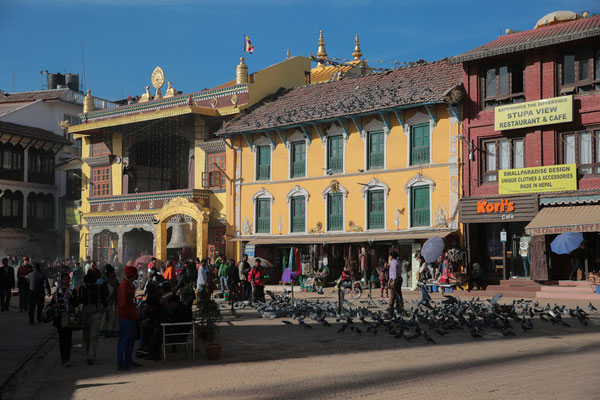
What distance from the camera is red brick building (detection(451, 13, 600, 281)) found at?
2611cm

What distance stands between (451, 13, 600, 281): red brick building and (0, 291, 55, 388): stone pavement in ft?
56.1

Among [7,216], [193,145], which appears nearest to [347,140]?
[193,145]

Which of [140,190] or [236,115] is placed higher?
[236,115]

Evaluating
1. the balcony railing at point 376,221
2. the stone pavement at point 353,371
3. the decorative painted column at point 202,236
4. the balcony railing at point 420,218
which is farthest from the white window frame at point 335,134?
the stone pavement at point 353,371

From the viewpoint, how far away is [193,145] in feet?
132

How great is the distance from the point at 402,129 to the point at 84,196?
22.5 meters

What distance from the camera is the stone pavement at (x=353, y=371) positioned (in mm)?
9430

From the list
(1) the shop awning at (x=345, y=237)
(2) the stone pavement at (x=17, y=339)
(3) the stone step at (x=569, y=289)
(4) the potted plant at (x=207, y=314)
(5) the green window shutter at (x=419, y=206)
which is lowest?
(2) the stone pavement at (x=17, y=339)

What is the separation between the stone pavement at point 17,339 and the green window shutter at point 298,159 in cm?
1616

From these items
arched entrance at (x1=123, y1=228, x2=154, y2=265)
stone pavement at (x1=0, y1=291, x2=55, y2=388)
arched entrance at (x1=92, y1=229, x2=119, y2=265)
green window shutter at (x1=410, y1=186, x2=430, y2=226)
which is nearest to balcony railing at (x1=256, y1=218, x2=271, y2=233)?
green window shutter at (x1=410, y1=186, x2=430, y2=226)

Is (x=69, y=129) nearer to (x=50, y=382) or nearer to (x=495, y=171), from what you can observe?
(x=495, y=171)

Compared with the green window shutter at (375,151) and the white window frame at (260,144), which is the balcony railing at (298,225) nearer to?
the white window frame at (260,144)

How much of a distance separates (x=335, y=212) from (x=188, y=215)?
28.4 feet

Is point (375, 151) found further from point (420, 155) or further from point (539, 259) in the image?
point (539, 259)
